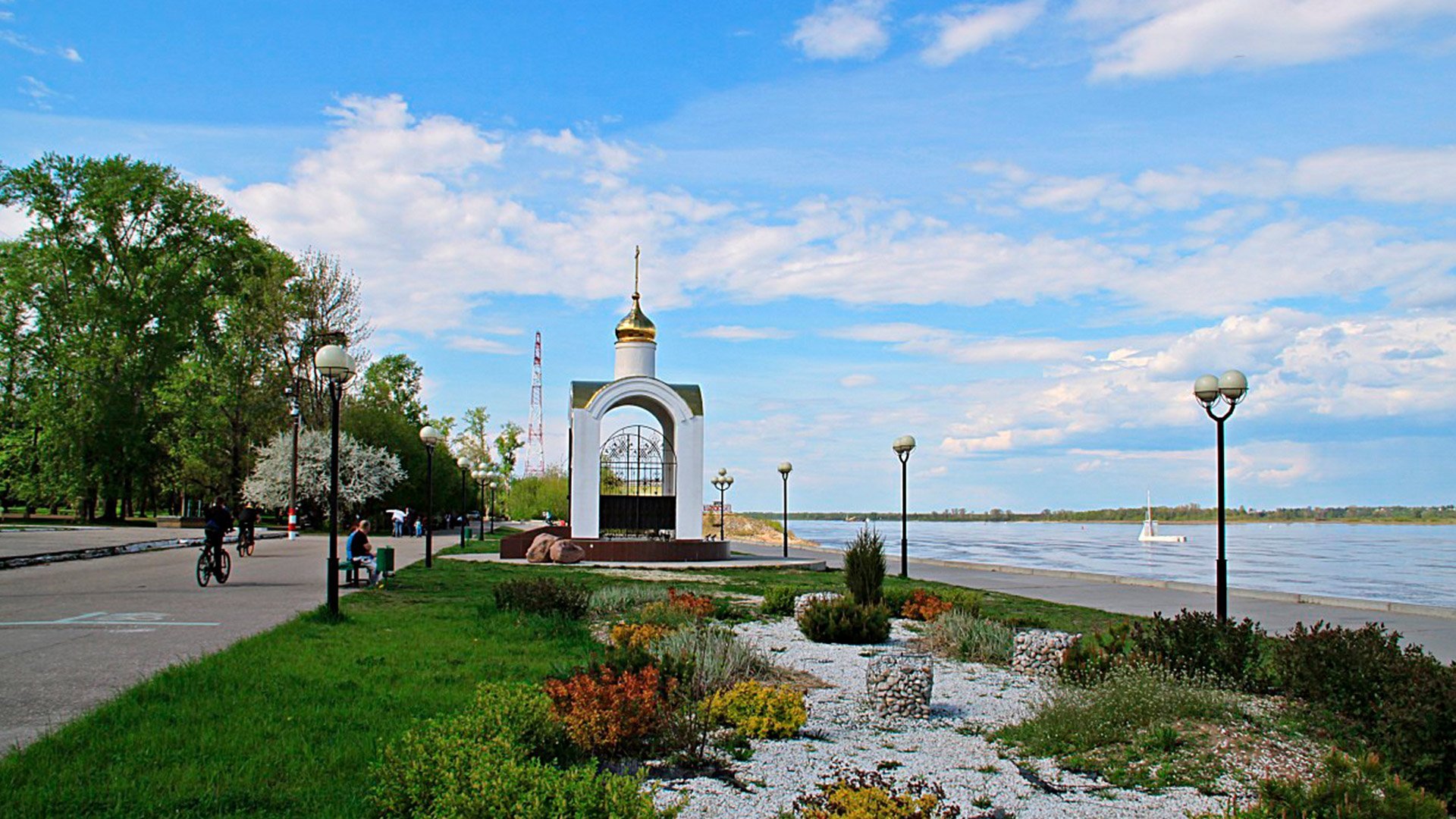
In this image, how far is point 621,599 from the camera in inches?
584

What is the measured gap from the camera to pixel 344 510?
161 feet

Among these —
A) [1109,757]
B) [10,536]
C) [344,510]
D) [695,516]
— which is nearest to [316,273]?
[344,510]

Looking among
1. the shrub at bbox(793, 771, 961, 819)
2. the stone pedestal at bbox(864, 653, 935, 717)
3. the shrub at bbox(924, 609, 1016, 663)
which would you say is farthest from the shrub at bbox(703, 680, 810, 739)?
the shrub at bbox(924, 609, 1016, 663)

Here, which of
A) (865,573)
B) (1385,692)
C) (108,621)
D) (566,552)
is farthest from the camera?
(566,552)

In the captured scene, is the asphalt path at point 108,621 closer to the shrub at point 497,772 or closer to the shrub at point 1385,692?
the shrub at point 497,772

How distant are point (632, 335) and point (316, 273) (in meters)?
24.0

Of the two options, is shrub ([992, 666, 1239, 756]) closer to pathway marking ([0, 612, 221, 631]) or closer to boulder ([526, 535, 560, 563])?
pathway marking ([0, 612, 221, 631])

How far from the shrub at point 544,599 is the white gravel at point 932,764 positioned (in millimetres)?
4998

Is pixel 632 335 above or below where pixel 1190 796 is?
above

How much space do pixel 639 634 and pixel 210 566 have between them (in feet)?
38.4

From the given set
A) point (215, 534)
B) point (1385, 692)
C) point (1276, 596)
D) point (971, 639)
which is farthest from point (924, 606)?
point (215, 534)

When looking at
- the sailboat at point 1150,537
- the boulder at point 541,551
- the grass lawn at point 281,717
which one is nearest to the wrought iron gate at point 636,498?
the boulder at point 541,551

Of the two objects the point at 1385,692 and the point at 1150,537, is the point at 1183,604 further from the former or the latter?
the point at 1150,537

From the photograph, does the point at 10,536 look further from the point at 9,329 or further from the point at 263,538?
the point at 9,329
